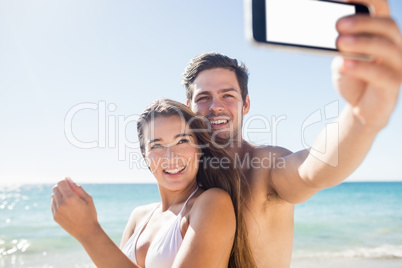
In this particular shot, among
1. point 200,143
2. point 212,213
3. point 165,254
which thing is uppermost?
point 200,143

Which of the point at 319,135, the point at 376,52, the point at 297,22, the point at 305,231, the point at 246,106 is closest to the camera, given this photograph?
the point at 376,52

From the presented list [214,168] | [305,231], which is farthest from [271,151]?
[305,231]

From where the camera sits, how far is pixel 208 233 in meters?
2.15

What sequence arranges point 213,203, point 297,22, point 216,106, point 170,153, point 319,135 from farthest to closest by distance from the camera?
point 216,106 < point 170,153 < point 213,203 < point 319,135 < point 297,22

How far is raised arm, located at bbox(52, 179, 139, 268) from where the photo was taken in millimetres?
2037

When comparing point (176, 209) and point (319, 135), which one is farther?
point (176, 209)

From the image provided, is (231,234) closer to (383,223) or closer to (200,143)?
(200,143)

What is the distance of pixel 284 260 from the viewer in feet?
9.84

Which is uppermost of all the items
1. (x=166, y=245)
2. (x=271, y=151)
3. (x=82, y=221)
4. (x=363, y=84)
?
(x=363, y=84)

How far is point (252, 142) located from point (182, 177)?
1.03 metres

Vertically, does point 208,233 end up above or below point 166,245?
above

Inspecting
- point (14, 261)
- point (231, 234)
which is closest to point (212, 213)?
point (231, 234)

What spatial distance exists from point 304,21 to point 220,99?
2.35 m

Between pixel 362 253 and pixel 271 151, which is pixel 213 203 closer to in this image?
pixel 271 151
